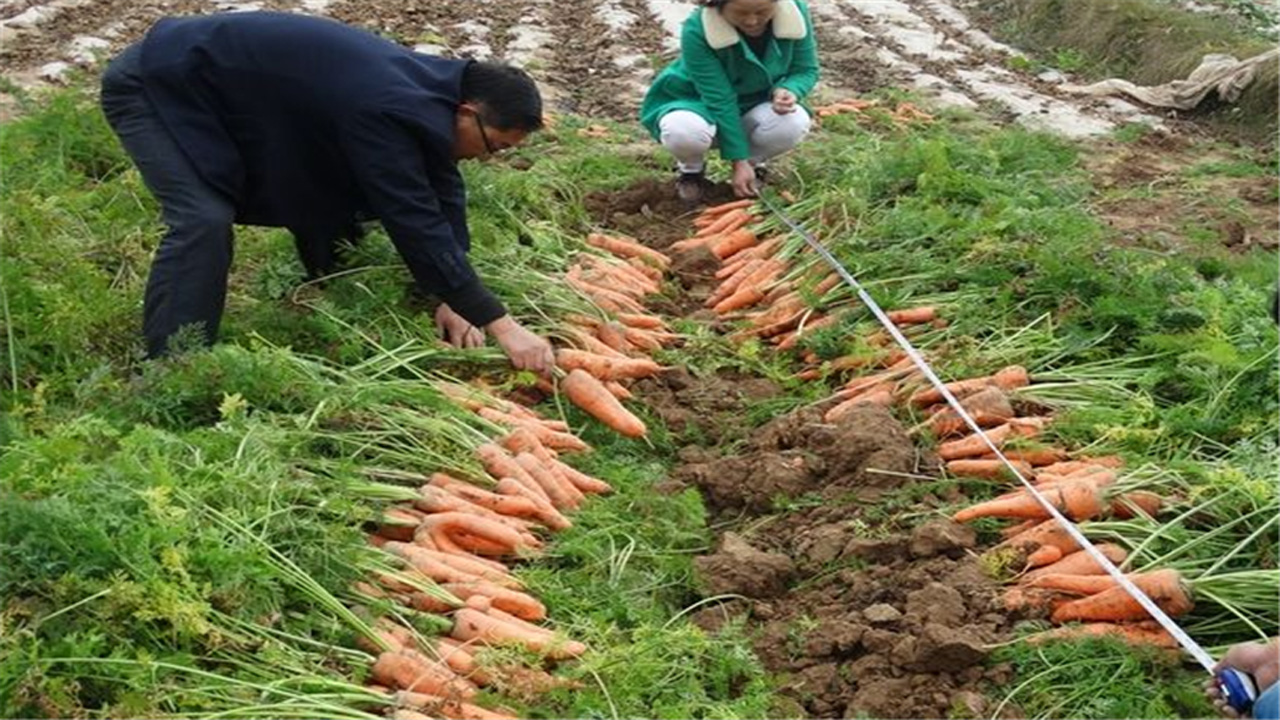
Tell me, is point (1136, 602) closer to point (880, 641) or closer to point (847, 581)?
point (880, 641)

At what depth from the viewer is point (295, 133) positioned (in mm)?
4816

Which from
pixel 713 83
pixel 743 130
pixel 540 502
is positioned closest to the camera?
pixel 540 502

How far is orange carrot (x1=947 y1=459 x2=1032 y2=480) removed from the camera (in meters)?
4.45

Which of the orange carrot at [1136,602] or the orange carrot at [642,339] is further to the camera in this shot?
the orange carrot at [642,339]

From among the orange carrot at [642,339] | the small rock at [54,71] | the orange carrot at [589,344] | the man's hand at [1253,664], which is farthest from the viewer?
the small rock at [54,71]

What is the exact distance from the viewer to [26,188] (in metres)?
6.16

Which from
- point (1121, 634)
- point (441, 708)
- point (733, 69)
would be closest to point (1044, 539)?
point (1121, 634)

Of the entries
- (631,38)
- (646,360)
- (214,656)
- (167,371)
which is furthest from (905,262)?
(631,38)

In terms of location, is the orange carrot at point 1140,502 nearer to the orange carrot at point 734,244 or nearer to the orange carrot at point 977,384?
the orange carrot at point 977,384

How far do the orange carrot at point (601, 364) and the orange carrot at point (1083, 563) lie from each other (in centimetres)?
198

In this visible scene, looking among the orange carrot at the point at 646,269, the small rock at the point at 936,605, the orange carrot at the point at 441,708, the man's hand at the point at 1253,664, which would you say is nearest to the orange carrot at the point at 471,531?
the orange carrot at the point at 441,708

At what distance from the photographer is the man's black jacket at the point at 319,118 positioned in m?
4.58

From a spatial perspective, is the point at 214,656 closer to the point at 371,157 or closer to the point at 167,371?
the point at 167,371

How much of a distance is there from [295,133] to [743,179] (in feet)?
10.6
